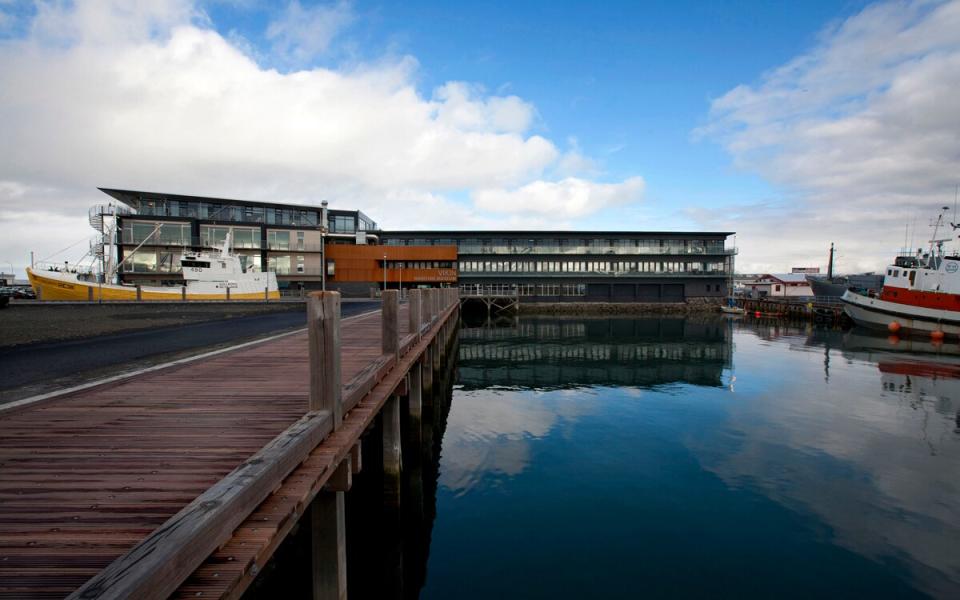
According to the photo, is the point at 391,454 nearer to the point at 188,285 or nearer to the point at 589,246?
the point at 188,285

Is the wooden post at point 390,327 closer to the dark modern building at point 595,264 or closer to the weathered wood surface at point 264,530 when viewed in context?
the weathered wood surface at point 264,530

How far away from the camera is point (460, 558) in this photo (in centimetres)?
838

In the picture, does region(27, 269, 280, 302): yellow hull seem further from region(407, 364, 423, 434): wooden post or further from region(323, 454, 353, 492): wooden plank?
region(323, 454, 353, 492): wooden plank

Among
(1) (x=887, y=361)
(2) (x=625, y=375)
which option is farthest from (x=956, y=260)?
(2) (x=625, y=375)

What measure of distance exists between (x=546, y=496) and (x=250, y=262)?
206ft

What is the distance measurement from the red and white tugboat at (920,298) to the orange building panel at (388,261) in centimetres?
5052

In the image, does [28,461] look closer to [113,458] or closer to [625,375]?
[113,458]

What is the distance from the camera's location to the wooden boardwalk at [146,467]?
2.75 meters

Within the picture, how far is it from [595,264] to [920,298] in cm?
3746

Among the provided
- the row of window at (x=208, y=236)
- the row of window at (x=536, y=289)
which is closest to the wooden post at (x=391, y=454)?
the row of window at (x=208, y=236)

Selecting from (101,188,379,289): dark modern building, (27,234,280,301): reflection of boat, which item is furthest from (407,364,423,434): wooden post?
(101,188,379,289): dark modern building

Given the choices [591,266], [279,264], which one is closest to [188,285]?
[279,264]

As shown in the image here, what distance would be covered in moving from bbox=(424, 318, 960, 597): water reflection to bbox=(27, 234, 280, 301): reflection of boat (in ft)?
122

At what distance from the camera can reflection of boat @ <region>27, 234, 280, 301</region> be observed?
42.8 meters
